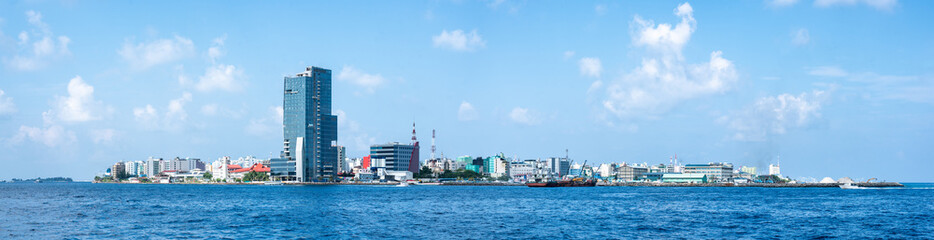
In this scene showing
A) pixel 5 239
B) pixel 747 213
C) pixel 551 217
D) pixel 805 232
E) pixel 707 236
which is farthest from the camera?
pixel 747 213

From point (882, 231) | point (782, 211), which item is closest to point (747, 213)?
point (782, 211)

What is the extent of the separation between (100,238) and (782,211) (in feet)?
175

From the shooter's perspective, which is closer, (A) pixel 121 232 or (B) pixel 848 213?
(A) pixel 121 232

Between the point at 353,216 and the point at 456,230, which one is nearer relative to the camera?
the point at 456,230

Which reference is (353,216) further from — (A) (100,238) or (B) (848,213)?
(B) (848,213)

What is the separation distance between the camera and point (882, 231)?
155ft

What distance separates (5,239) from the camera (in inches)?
1564

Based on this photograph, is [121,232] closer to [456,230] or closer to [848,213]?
[456,230]

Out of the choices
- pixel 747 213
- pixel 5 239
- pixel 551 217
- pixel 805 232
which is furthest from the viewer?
pixel 747 213

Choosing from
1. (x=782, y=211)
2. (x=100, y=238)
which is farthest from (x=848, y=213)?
(x=100, y=238)

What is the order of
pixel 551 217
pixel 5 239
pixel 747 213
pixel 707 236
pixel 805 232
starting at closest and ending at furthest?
pixel 5 239 < pixel 707 236 < pixel 805 232 < pixel 551 217 < pixel 747 213

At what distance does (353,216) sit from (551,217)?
49.9 ft

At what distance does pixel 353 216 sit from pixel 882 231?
36.4 meters

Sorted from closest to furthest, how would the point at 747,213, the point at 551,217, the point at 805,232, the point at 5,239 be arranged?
the point at 5,239
the point at 805,232
the point at 551,217
the point at 747,213
